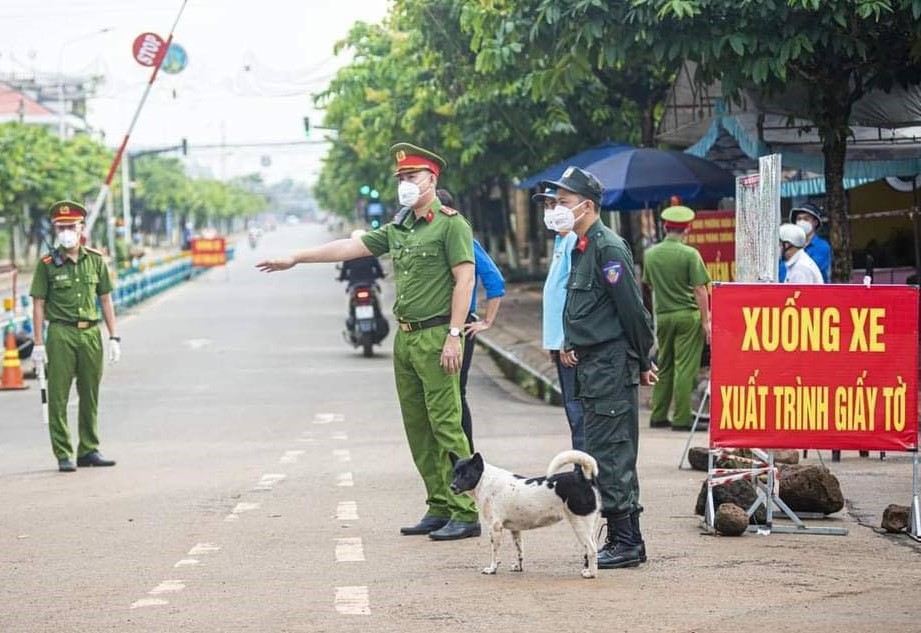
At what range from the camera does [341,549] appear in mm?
Answer: 8625

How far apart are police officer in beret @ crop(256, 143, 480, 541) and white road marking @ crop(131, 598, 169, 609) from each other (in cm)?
195

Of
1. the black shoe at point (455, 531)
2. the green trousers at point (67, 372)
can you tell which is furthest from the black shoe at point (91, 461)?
the black shoe at point (455, 531)

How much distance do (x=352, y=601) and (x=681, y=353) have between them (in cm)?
697

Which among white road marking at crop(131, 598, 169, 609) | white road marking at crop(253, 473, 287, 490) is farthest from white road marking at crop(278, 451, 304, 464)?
white road marking at crop(131, 598, 169, 609)

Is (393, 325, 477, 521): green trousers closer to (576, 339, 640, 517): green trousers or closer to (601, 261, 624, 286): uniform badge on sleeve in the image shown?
(576, 339, 640, 517): green trousers

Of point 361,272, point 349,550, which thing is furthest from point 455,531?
point 361,272

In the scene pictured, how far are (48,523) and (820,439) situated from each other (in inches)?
179

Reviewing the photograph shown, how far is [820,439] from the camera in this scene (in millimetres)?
8992

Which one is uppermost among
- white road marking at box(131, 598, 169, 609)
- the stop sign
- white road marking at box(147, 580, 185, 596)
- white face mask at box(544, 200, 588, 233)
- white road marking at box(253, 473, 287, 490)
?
the stop sign

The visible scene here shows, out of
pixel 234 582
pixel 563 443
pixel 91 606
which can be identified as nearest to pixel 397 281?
pixel 234 582

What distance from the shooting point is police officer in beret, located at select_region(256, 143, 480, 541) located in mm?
8734

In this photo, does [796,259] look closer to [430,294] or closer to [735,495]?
[735,495]

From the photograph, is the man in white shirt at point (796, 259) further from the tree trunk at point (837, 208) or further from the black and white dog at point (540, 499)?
the black and white dog at point (540, 499)

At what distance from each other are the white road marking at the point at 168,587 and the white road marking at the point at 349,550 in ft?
2.91
